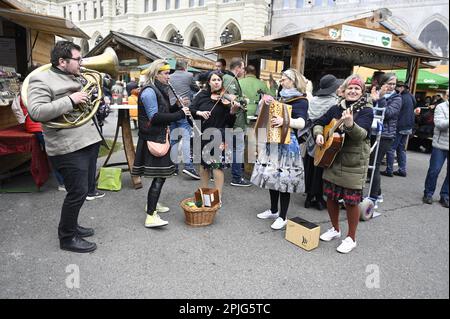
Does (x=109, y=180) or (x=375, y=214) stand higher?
(x=109, y=180)

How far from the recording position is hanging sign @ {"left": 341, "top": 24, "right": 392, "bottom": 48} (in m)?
6.57

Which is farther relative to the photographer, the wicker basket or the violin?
the violin

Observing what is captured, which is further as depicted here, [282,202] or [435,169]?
[435,169]

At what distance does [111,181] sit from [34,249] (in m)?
1.95

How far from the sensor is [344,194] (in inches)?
129

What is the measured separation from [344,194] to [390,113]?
2494 millimetres

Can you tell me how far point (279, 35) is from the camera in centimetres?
635

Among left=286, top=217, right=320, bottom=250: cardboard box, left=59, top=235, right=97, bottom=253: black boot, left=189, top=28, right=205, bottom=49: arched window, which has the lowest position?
left=59, top=235, right=97, bottom=253: black boot

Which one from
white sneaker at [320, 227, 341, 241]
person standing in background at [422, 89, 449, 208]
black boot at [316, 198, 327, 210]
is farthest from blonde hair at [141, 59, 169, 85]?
person standing in background at [422, 89, 449, 208]

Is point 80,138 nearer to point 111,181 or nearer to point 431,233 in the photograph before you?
point 111,181

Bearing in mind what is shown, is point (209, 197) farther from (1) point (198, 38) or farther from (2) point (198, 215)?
(1) point (198, 38)

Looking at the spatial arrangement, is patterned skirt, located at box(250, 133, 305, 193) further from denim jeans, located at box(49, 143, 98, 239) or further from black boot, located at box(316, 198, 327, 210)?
denim jeans, located at box(49, 143, 98, 239)

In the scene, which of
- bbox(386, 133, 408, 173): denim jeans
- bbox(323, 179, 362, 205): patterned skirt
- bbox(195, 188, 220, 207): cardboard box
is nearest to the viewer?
bbox(323, 179, 362, 205): patterned skirt

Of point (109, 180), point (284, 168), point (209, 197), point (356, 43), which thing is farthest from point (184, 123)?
A: point (356, 43)
